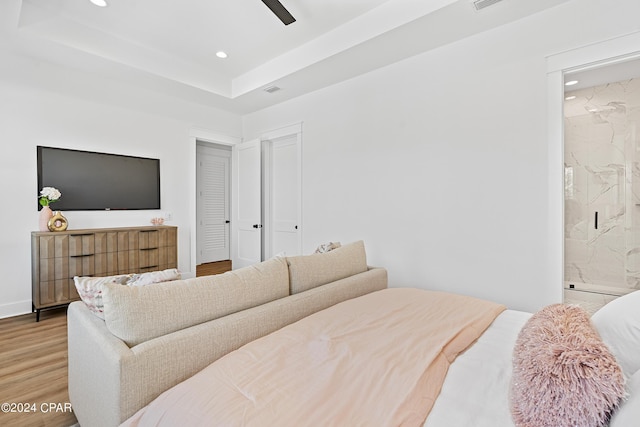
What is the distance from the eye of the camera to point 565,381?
769 millimetres

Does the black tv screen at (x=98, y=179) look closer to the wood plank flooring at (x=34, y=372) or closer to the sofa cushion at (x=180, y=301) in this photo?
the wood plank flooring at (x=34, y=372)

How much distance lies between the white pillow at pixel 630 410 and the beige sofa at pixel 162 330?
120cm

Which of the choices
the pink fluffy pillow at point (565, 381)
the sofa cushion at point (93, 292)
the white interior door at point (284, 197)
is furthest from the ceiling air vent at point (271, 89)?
the pink fluffy pillow at point (565, 381)

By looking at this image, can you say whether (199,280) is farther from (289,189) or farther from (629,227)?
(629,227)

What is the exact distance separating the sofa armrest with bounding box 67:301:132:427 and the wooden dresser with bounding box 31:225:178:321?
222 cm

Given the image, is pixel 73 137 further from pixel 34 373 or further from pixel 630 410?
pixel 630 410

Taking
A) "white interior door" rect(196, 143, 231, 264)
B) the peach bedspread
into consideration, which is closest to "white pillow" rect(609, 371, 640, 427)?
the peach bedspread

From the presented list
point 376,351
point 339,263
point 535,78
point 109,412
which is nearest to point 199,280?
point 109,412

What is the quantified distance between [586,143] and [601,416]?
176 inches

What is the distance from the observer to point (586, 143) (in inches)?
154

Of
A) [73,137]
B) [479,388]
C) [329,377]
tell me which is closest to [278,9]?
[329,377]

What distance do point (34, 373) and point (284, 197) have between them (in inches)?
131

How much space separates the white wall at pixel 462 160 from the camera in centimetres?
248

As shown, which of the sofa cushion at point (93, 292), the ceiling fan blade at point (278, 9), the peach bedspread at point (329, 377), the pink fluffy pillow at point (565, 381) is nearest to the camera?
the pink fluffy pillow at point (565, 381)
